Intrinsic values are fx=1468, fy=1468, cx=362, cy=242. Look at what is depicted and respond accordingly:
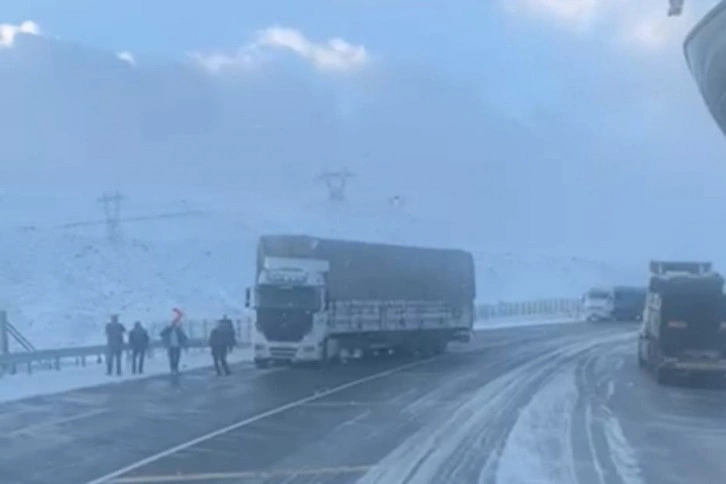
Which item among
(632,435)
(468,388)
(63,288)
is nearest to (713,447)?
(632,435)

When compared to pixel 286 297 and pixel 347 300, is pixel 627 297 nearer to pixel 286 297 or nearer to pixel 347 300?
pixel 347 300

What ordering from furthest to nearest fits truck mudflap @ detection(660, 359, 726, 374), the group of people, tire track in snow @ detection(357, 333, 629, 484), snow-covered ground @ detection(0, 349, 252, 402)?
the group of people < truck mudflap @ detection(660, 359, 726, 374) < snow-covered ground @ detection(0, 349, 252, 402) < tire track in snow @ detection(357, 333, 629, 484)

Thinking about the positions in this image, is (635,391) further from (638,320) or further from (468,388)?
(638,320)

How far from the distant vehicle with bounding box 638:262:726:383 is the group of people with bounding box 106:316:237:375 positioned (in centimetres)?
1157

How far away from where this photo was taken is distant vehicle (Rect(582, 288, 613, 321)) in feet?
304

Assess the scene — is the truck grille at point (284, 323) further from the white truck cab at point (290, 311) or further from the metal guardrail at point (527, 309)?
the metal guardrail at point (527, 309)

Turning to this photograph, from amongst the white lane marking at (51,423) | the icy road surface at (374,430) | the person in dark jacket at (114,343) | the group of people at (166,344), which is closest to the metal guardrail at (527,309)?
the group of people at (166,344)

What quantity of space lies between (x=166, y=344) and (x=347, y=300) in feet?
25.1

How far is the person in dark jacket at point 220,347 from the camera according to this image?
39562mm

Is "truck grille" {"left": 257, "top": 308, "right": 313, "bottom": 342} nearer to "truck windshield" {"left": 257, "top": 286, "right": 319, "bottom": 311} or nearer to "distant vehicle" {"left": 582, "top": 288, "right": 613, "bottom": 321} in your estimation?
"truck windshield" {"left": 257, "top": 286, "right": 319, "bottom": 311}

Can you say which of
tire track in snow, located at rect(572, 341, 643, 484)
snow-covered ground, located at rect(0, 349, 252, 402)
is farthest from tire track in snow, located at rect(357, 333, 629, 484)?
snow-covered ground, located at rect(0, 349, 252, 402)

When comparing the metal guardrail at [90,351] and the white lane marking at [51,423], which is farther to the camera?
the metal guardrail at [90,351]

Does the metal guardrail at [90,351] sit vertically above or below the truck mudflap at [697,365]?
above

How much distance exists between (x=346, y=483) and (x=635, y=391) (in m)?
18.4
